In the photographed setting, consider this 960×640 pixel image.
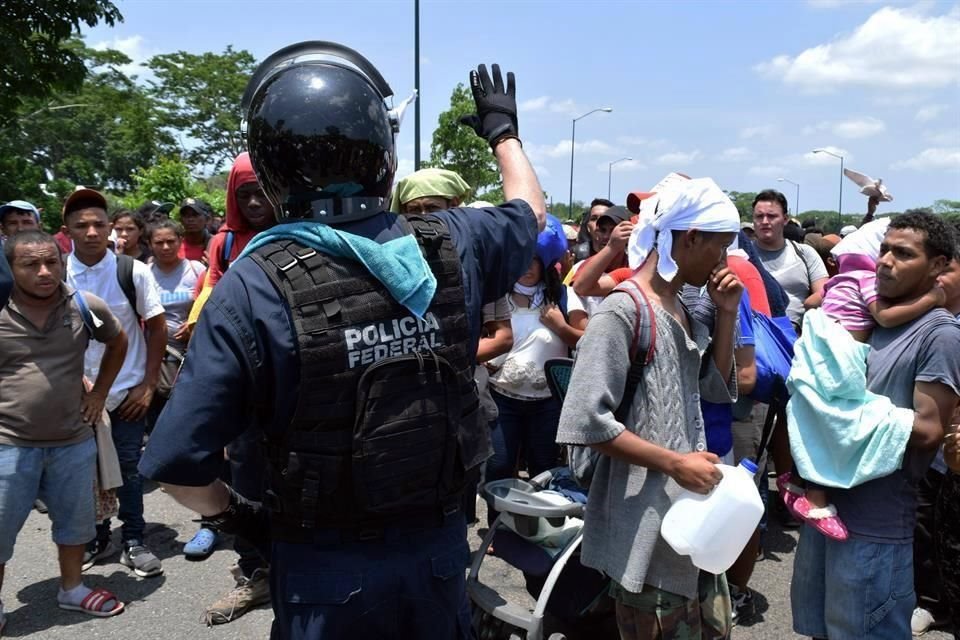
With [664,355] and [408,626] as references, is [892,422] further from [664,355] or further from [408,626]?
[408,626]

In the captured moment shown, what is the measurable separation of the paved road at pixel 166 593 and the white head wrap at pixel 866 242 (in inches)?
76.0

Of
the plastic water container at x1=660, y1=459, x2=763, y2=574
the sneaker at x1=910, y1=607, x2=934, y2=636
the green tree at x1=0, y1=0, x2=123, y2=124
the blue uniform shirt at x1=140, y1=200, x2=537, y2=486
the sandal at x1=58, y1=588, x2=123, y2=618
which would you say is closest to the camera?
the blue uniform shirt at x1=140, y1=200, x2=537, y2=486

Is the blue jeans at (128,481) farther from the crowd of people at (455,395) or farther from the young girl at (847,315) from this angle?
the young girl at (847,315)

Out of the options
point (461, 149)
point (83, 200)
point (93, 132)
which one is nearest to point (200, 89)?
point (93, 132)

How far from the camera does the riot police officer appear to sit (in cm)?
158

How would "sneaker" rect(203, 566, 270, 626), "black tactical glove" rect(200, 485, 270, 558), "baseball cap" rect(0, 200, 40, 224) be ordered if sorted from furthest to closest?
1. "baseball cap" rect(0, 200, 40, 224)
2. "sneaker" rect(203, 566, 270, 626)
3. "black tactical glove" rect(200, 485, 270, 558)

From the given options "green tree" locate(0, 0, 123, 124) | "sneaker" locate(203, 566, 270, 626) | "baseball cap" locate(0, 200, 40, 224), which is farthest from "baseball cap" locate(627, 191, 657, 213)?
"green tree" locate(0, 0, 123, 124)

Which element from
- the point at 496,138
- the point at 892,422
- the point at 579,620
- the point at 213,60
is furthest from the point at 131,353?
the point at 213,60

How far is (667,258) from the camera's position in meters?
2.37

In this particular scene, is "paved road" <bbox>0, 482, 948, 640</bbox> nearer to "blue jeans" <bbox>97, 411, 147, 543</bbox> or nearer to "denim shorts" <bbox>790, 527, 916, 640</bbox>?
"blue jeans" <bbox>97, 411, 147, 543</bbox>

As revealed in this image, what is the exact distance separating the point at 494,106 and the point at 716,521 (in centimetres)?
132

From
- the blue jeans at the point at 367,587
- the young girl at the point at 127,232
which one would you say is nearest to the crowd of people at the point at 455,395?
the blue jeans at the point at 367,587

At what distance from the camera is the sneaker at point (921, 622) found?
3.71 meters

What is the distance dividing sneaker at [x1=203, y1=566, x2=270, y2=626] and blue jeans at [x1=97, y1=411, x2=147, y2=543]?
0.99m
